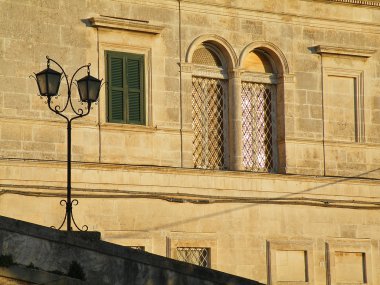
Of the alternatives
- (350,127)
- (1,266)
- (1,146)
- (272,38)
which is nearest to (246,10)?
(272,38)

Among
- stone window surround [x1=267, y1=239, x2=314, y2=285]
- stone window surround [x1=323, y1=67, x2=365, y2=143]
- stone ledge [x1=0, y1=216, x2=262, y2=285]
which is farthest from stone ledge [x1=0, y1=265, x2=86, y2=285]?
stone window surround [x1=323, y1=67, x2=365, y2=143]

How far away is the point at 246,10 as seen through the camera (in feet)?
95.5

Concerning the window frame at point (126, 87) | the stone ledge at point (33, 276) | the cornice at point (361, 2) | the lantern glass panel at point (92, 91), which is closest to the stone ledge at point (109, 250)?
the stone ledge at point (33, 276)

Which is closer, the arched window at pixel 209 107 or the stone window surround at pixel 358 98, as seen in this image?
the arched window at pixel 209 107

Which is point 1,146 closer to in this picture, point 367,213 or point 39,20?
point 39,20

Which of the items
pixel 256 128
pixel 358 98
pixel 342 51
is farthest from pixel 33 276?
pixel 358 98

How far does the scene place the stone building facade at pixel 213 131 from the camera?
1023 inches

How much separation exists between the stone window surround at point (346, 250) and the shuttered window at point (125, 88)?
5.13 m

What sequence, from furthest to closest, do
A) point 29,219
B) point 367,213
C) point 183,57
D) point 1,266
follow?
1. point 367,213
2. point 183,57
3. point 29,219
4. point 1,266

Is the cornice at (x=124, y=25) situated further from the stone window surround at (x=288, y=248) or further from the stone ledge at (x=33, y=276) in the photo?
the stone ledge at (x=33, y=276)

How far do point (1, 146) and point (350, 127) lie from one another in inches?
334

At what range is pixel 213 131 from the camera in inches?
1132

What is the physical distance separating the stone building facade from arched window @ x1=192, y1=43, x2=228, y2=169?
1.3 inches

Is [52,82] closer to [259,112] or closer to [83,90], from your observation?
[83,90]
